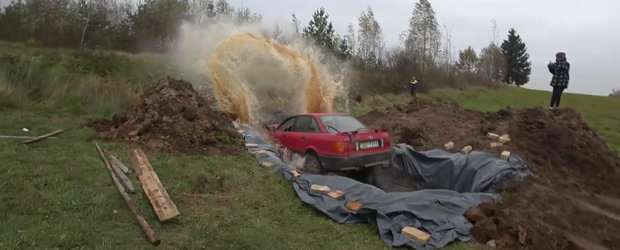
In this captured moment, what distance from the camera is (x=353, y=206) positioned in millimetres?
6289

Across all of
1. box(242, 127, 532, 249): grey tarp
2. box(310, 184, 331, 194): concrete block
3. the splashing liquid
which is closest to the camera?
box(242, 127, 532, 249): grey tarp

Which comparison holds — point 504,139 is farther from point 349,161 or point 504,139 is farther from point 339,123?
point 349,161

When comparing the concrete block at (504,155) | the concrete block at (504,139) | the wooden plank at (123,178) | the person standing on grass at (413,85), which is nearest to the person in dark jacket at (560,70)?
the concrete block at (504,139)

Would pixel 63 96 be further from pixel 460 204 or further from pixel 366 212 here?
pixel 460 204

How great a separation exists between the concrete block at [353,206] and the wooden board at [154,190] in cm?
236

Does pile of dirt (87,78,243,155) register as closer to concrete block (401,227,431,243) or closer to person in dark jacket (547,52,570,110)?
concrete block (401,227,431,243)

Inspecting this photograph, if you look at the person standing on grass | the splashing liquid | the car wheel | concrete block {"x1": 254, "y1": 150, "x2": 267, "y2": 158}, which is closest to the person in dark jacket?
the splashing liquid

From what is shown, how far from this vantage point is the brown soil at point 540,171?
592 cm

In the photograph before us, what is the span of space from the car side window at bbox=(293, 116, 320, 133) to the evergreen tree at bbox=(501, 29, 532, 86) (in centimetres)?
5404

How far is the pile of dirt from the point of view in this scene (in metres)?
9.02

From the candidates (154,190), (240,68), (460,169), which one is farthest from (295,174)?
(240,68)

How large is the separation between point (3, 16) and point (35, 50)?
16.5 ft

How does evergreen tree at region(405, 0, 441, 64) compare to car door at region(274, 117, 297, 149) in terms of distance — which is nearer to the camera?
car door at region(274, 117, 297, 149)

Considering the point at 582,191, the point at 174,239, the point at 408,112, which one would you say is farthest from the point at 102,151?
the point at 408,112
